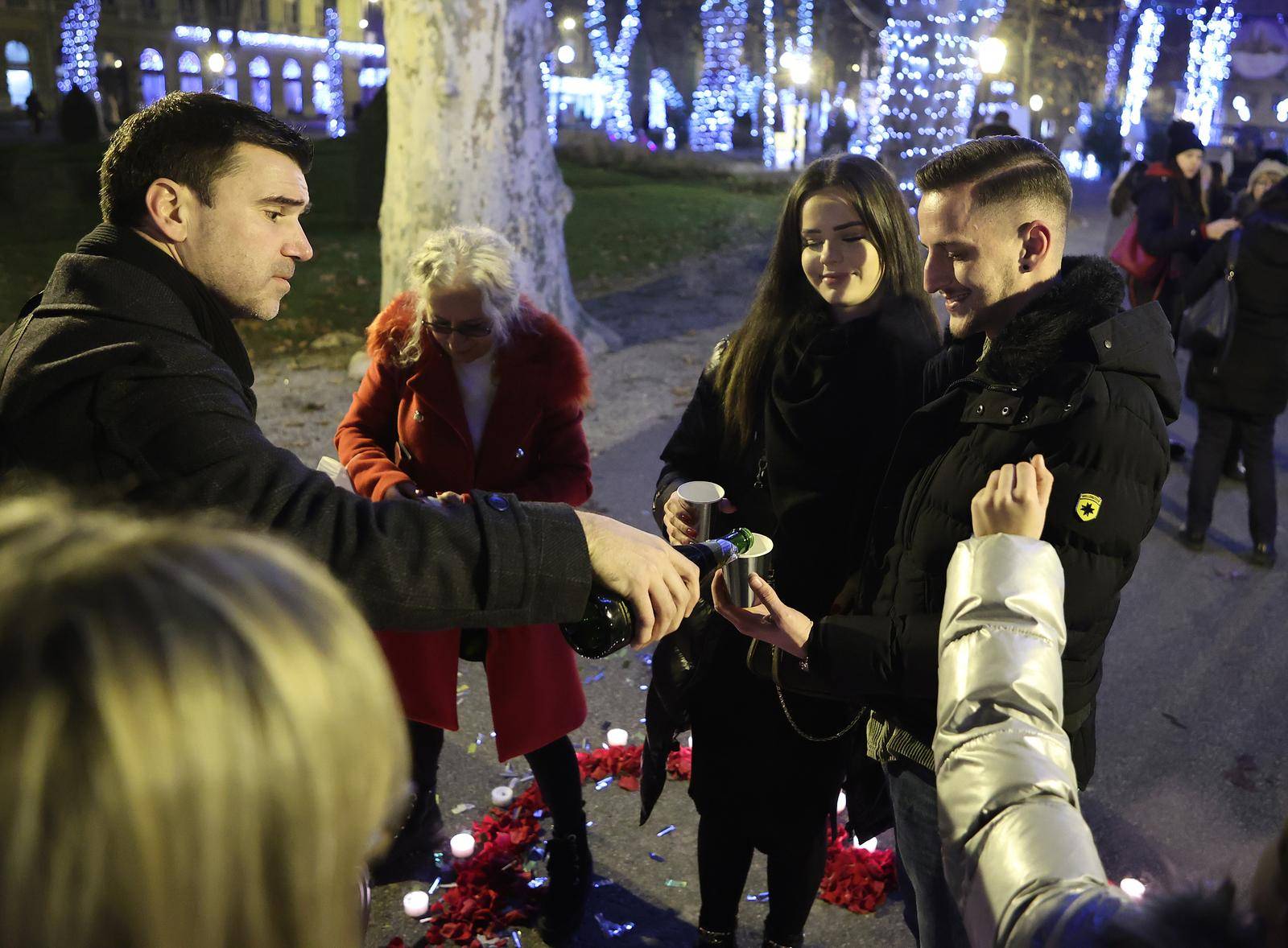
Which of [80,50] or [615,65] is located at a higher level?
[615,65]

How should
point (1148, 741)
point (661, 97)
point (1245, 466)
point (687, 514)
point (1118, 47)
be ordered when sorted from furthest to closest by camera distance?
point (661, 97)
point (1118, 47)
point (1245, 466)
point (1148, 741)
point (687, 514)

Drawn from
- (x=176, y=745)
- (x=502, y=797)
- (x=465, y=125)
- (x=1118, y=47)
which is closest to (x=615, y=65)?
(x=1118, y=47)

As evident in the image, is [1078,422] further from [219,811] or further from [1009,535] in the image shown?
[219,811]

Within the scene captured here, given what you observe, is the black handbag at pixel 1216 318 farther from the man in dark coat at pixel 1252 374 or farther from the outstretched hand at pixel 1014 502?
the outstretched hand at pixel 1014 502

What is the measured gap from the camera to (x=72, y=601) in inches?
31.4

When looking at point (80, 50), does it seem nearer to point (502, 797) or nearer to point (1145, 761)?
point (502, 797)

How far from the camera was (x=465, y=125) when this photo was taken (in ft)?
31.2

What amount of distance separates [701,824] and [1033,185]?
6.66ft

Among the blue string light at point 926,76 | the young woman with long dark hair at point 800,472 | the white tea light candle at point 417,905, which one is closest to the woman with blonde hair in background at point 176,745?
the young woman with long dark hair at point 800,472

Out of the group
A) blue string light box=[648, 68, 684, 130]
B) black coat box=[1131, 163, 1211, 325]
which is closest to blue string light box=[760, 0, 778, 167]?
blue string light box=[648, 68, 684, 130]

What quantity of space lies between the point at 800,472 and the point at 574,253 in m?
14.2

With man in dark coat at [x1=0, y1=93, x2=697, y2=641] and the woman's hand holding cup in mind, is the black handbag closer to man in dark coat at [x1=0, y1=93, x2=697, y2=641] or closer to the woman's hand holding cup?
the woman's hand holding cup

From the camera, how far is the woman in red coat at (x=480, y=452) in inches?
134

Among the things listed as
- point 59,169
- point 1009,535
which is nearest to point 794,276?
point 1009,535
